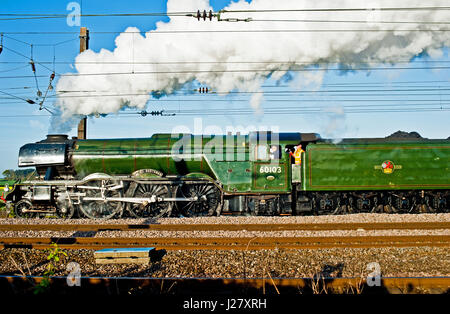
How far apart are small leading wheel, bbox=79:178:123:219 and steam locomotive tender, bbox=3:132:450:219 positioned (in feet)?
0.11

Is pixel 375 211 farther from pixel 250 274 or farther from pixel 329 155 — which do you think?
pixel 250 274

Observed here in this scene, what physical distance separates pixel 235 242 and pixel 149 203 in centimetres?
485

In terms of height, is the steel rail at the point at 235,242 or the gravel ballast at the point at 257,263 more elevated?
the steel rail at the point at 235,242

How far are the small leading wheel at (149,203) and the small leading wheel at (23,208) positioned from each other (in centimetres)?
365

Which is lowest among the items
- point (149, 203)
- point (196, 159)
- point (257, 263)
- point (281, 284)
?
Answer: point (257, 263)

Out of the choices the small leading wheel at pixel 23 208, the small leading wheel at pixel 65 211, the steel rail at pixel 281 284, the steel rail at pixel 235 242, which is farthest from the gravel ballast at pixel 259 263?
the small leading wheel at pixel 23 208

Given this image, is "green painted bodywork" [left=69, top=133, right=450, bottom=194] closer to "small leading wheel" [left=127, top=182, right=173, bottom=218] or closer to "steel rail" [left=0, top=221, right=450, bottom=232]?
"small leading wheel" [left=127, top=182, right=173, bottom=218]

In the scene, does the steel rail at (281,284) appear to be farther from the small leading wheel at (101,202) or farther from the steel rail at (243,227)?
the small leading wheel at (101,202)

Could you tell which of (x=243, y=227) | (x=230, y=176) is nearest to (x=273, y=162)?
(x=230, y=176)

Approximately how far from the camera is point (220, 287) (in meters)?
4.57

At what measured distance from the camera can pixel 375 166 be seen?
12.1m

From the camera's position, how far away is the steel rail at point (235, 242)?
7326 millimetres

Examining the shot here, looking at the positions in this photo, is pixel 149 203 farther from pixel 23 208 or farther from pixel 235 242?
pixel 235 242
